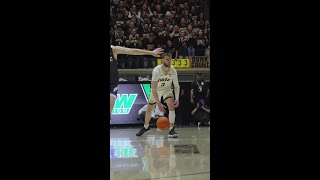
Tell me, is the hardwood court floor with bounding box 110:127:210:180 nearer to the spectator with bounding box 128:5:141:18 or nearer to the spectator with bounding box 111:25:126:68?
the spectator with bounding box 111:25:126:68

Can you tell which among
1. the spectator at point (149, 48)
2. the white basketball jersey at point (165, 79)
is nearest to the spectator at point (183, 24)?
the spectator at point (149, 48)

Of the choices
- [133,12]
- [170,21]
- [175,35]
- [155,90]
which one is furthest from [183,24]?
[155,90]

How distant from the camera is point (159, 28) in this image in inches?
671

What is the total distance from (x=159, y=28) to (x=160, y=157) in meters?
10.1

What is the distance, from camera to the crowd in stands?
619 inches

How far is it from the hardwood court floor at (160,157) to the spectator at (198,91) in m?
2.40

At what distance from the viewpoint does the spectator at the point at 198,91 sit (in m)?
14.1

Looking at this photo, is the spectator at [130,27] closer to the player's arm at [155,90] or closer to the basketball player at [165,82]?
the basketball player at [165,82]

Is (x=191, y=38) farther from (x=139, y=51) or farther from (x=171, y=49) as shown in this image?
(x=139, y=51)
